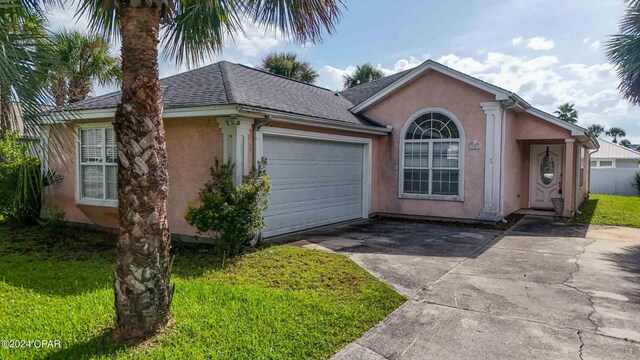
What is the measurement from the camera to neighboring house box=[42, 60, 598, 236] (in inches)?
360

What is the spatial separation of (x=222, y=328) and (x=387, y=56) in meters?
14.6

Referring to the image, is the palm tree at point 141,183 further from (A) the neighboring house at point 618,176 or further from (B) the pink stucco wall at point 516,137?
(A) the neighboring house at point 618,176

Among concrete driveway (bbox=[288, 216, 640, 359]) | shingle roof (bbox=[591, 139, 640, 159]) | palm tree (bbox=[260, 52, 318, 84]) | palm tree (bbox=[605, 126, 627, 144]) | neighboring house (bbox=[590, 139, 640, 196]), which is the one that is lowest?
concrete driveway (bbox=[288, 216, 640, 359])

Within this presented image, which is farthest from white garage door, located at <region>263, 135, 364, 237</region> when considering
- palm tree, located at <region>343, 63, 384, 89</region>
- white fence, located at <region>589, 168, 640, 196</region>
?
white fence, located at <region>589, 168, 640, 196</region>

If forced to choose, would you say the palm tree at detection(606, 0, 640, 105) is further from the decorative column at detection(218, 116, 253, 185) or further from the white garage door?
the decorative column at detection(218, 116, 253, 185)

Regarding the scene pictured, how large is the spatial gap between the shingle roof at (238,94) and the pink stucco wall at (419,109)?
86 cm

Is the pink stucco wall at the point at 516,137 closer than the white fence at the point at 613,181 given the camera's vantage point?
Yes

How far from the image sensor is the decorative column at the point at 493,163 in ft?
39.5

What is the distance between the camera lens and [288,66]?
2636 cm

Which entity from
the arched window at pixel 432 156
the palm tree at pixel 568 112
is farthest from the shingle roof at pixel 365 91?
the palm tree at pixel 568 112

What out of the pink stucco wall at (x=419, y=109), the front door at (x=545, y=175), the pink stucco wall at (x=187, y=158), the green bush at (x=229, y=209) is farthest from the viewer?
the front door at (x=545, y=175)

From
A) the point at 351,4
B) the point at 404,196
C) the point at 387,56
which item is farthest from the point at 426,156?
the point at 351,4

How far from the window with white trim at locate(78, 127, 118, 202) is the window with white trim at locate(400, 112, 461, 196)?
8783 mm

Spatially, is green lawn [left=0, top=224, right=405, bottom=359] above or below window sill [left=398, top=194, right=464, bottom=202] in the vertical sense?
below
